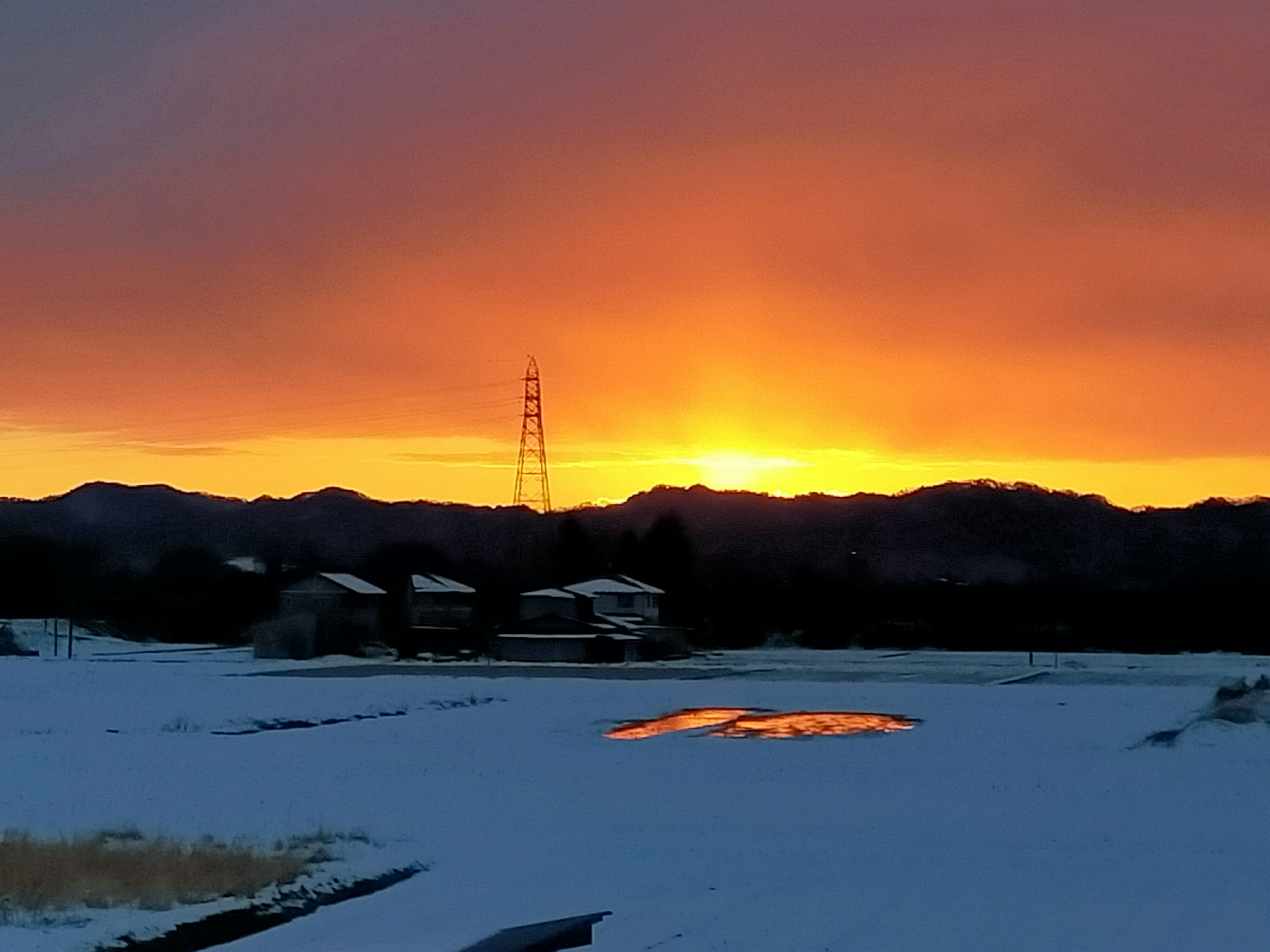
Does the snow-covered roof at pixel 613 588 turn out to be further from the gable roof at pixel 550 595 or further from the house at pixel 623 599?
the gable roof at pixel 550 595

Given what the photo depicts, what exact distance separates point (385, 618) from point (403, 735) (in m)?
54.6

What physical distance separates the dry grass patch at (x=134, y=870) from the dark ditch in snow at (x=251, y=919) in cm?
48

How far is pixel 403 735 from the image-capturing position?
106 feet

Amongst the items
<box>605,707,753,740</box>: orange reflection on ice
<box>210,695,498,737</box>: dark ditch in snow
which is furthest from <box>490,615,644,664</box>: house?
<box>605,707,753,740</box>: orange reflection on ice

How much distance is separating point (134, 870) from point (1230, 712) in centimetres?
2505

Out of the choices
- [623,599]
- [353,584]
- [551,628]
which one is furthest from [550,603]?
[353,584]

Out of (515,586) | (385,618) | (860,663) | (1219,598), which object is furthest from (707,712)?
(1219,598)

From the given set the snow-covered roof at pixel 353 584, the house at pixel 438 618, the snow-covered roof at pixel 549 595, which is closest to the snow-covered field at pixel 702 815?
the house at pixel 438 618

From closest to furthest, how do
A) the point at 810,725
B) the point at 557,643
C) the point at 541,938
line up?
the point at 541,938, the point at 810,725, the point at 557,643

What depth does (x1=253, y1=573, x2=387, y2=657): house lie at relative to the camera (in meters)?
76.8

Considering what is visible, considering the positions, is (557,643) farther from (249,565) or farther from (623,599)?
(249,565)

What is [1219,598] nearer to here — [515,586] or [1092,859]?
[515,586]

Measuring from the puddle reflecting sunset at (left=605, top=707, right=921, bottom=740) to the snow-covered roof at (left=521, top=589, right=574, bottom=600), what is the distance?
43656 millimetres

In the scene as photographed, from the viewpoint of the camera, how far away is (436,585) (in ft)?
286
